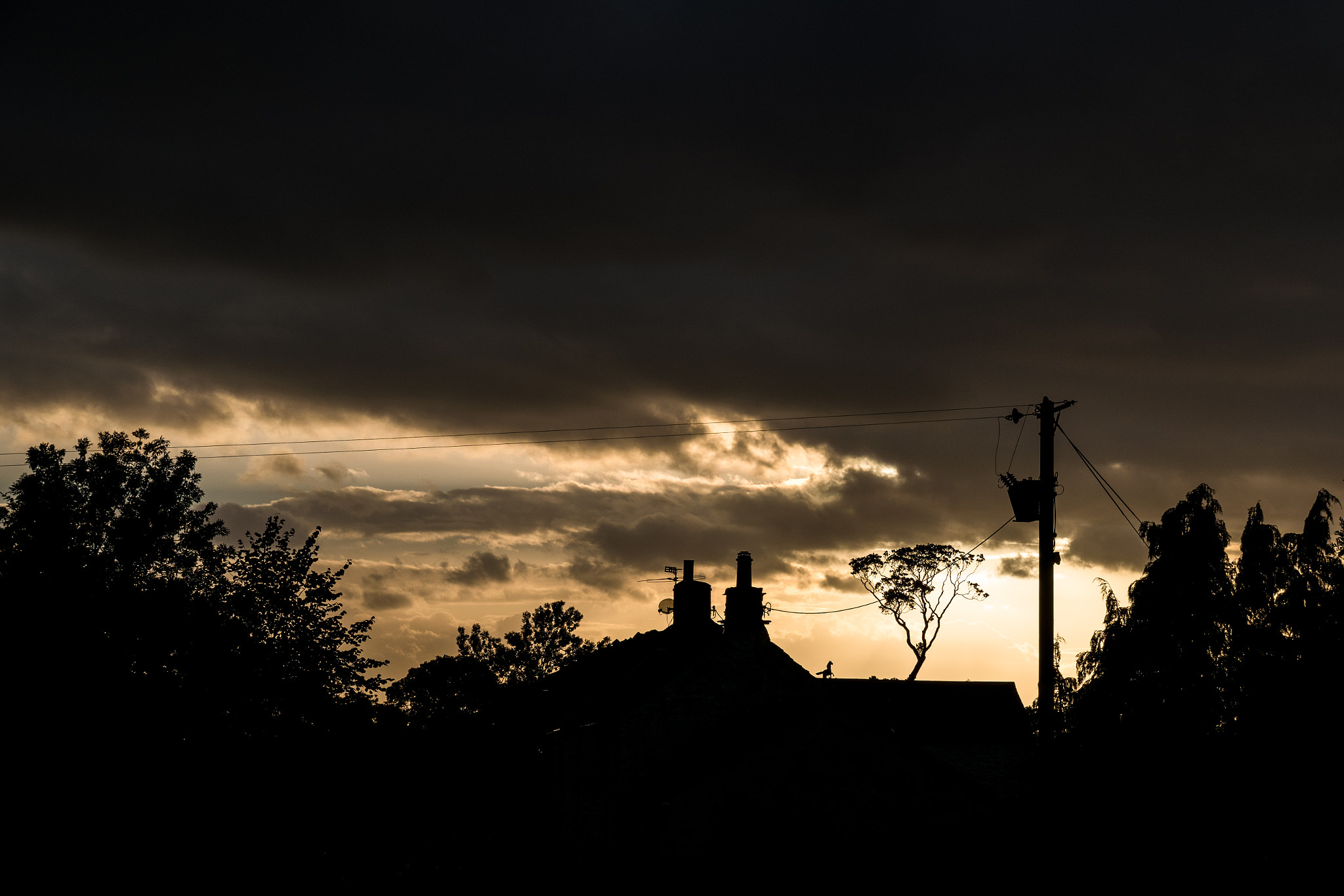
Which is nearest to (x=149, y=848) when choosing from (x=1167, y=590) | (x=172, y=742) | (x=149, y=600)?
(x=172, y=742)

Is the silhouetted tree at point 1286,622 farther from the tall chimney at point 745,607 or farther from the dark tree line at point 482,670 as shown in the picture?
the dark tree line at point 482,670

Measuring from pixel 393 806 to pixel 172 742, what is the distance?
20.3 meters

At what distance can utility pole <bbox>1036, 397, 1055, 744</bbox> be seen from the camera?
53.8 feet

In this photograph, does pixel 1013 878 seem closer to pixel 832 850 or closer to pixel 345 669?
pixel 832 850

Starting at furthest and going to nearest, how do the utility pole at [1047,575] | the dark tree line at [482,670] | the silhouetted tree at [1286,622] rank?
1. the dark tree line at [482,670]
2. the utility pole at [1047,575]
3. the silhouetted tree at [1286,622]

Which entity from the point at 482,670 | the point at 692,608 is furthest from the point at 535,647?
the point at 692,608

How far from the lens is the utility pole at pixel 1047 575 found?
16406mm

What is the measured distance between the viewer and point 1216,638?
14484 millimetres

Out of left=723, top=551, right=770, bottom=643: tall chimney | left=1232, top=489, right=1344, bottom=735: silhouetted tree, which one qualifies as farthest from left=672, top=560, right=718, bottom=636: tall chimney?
left=1232, top=489, right=1344, bottom=735: silhouetted tree

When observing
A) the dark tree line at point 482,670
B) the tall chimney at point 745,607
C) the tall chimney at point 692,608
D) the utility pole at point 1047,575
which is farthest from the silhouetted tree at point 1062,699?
the dark tree line at point 482,670

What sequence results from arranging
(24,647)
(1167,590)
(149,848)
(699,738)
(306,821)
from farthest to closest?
(699,738)
(306,821)
(24,647)
(149,848)
(1167,590)

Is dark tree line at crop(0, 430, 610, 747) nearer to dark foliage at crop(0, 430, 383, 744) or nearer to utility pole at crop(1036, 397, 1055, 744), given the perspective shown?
dark foliage at crop(0, 430, 383, 744)

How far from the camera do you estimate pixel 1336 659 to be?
12711 mm

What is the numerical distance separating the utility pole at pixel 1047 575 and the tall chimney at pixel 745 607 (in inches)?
590
